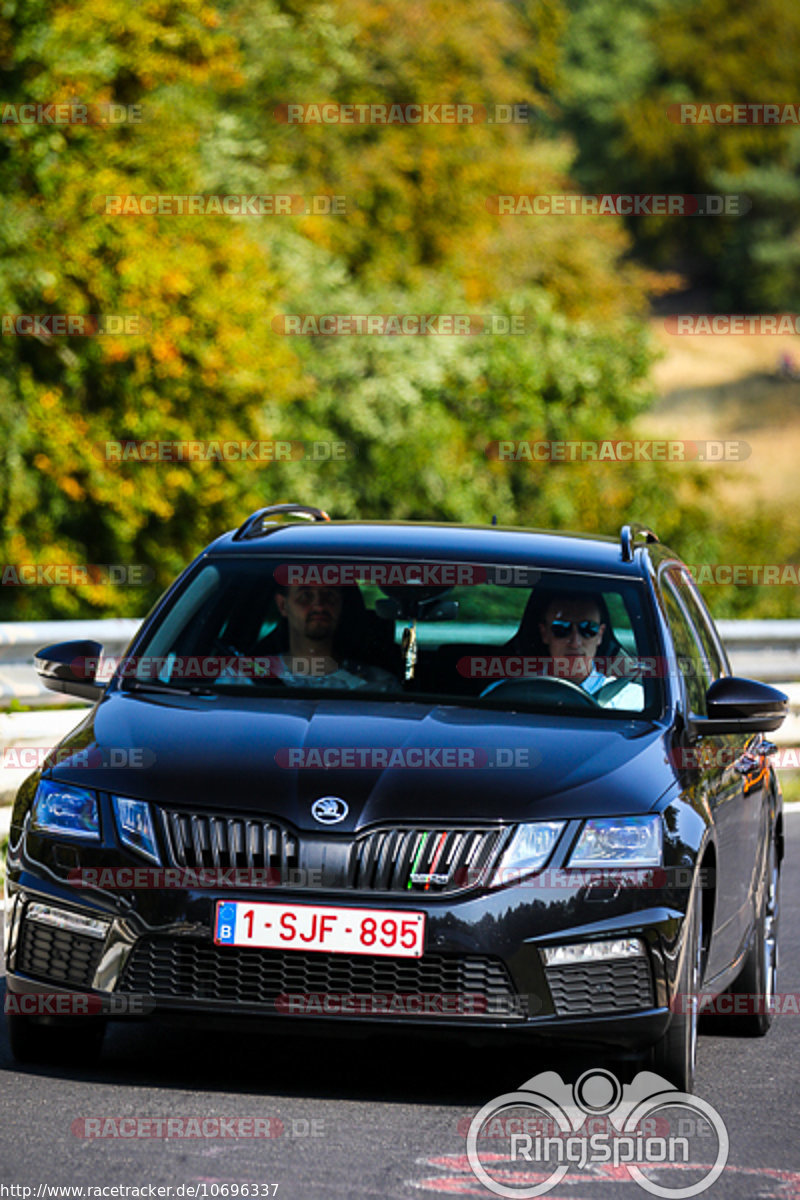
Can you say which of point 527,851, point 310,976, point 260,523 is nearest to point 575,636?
point 260,523

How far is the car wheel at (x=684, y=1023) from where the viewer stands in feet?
17.9

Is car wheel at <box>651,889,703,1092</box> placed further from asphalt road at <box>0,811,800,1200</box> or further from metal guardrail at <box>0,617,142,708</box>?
metal guardrail at <box>0,617,142,708</box>

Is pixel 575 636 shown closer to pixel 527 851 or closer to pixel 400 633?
pixel 400 633

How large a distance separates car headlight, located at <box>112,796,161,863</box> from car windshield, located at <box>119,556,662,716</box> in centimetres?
94

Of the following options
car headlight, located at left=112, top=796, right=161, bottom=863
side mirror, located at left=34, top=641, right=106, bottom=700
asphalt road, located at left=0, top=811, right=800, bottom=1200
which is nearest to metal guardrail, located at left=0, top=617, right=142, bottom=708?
side mirror, located at left=34, top=641, right=106, bottom=700

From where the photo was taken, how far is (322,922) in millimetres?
5160

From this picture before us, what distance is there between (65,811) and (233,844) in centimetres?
53

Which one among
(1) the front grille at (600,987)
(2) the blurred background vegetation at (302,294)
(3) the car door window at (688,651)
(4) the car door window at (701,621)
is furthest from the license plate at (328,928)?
(2) the blurred background vegetation at (302,294)

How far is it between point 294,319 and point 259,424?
473 cm

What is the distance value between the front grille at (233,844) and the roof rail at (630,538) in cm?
204

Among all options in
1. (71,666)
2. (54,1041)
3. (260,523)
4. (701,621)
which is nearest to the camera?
(54,1041)

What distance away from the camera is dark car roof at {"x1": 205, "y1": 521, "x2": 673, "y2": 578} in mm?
6812

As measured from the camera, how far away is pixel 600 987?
5.31 meters

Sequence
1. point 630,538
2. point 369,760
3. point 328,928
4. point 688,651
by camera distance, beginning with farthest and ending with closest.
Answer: point 630,538, point 688,651, point 369,760, point 328,928
